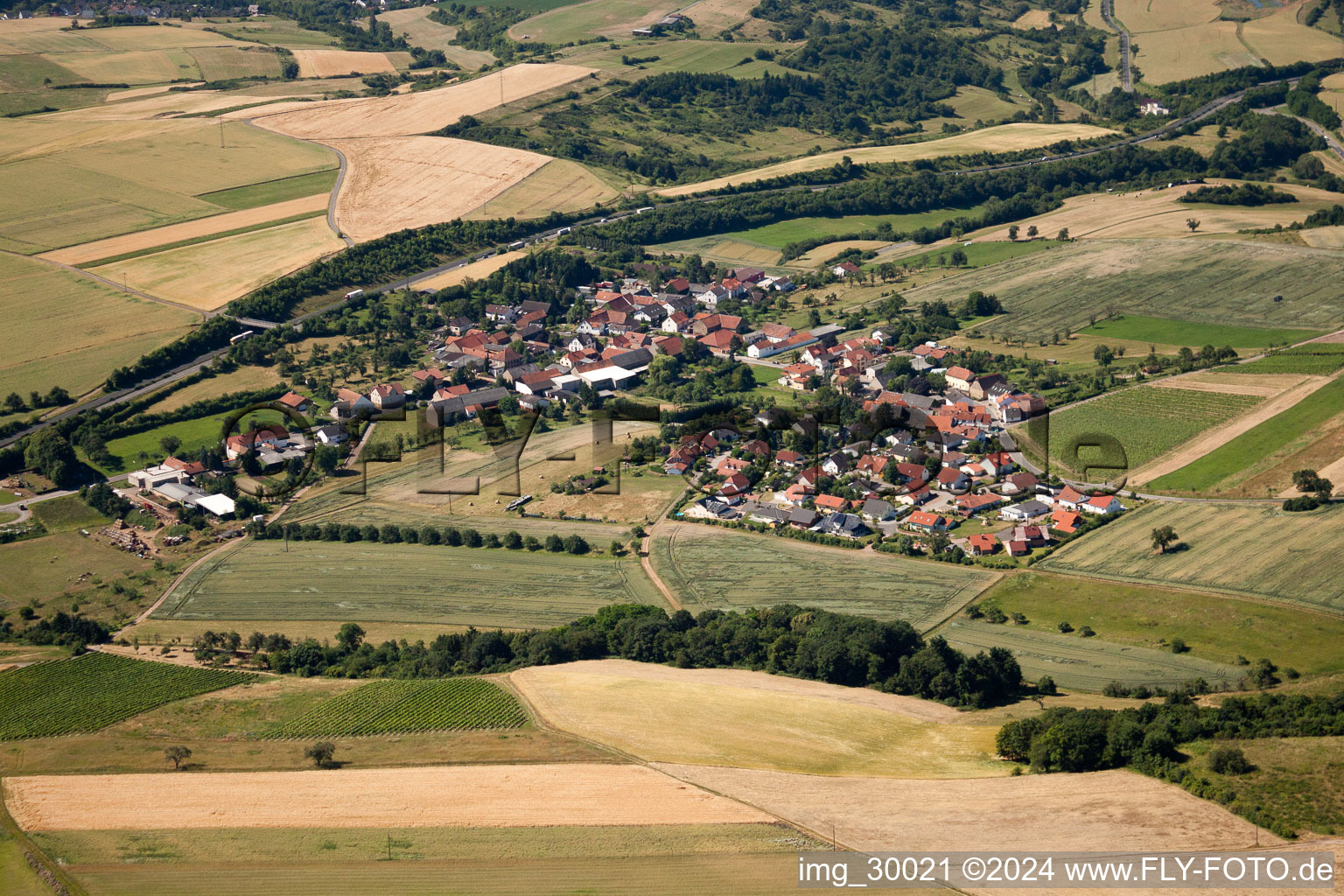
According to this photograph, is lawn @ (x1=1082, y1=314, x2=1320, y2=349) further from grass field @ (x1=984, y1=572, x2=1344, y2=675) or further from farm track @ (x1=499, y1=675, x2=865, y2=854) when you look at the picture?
farm track @ (x1=499, y1=675, x2=865, y2=854)

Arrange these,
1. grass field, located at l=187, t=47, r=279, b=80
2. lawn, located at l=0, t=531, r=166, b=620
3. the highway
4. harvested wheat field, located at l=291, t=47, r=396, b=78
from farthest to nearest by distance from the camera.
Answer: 1. harvested wheat field, located at l=291, t=47, r=396, b=78
2. grass field, located at l=187, t=47, r=279, b=80
3. the highway
4. lawn, located at l=0, t=531, r=166, b=620

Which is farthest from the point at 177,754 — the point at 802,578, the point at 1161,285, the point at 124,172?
the point at 124,172

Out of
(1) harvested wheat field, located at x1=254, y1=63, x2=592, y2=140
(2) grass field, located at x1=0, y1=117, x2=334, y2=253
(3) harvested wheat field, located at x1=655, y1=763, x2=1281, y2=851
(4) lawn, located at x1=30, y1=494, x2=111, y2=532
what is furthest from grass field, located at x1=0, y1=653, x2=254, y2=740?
(1) harvested wheat field, located at x1=254, y1=63, x2=592, y2=140

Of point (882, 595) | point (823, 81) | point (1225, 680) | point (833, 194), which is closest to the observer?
point (1225, 680)

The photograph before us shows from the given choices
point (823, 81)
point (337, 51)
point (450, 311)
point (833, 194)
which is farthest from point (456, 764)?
point (337, 51)

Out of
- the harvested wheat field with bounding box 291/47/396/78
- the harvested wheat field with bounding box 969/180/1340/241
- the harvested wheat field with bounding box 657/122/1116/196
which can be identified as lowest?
the harvested wheat field with bounding box 969/180/1340/241

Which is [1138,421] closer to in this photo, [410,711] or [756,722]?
[756,722]

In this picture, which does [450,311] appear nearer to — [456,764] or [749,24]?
[456,764]
